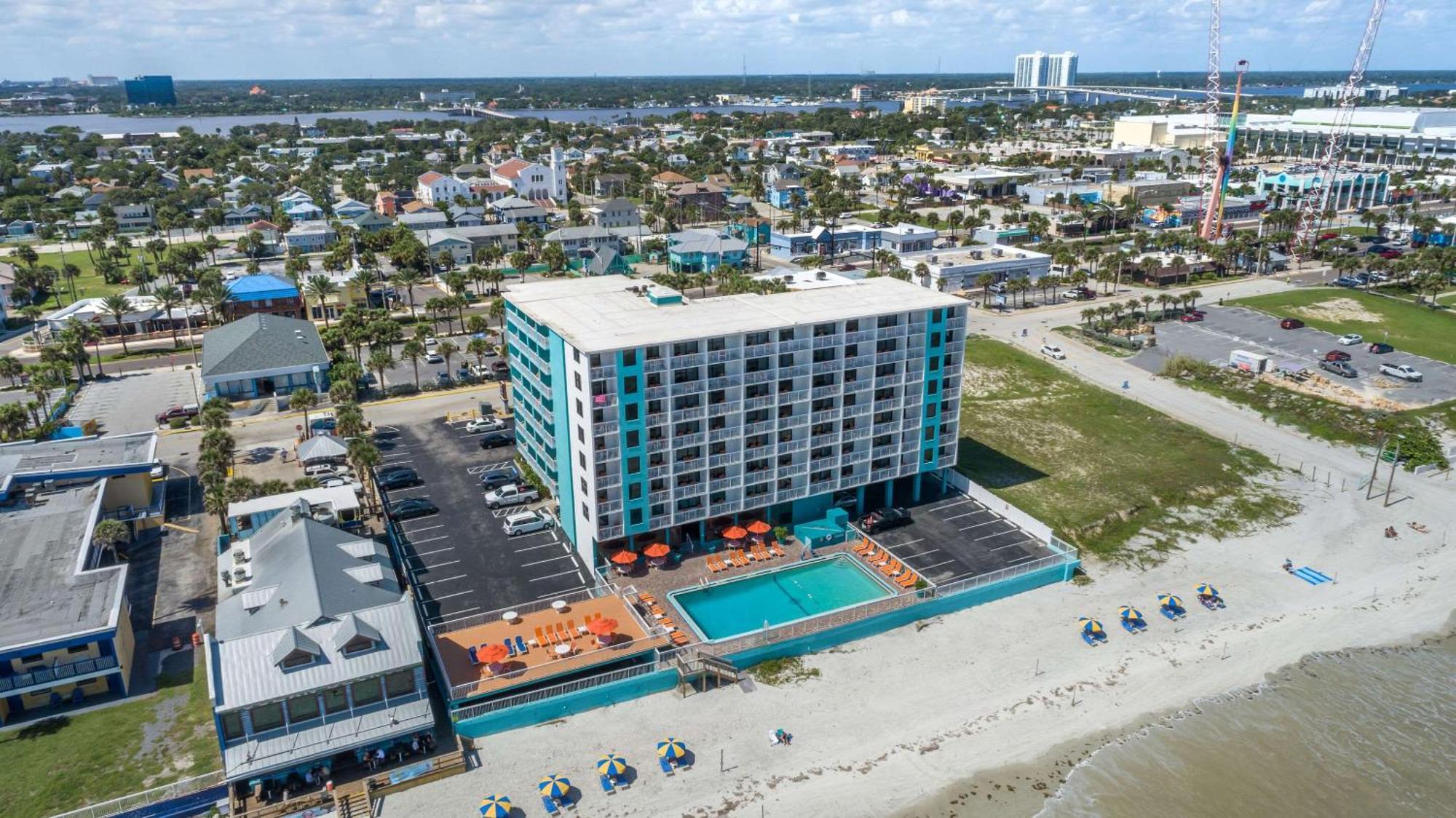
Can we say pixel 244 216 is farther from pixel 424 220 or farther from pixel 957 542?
pixel 957 542

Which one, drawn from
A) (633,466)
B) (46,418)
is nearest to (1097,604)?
(633,466)

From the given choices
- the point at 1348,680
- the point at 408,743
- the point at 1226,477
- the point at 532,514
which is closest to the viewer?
the point at 408,743

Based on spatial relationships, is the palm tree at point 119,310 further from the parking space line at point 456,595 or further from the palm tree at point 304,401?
the parking space line at point 456,595

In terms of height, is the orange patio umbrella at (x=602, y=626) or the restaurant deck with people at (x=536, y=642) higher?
the orange patio umbrella at (x=602, y=626)

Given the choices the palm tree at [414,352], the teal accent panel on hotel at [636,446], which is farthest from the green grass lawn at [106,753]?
Answer: the palm tree at [414,352]

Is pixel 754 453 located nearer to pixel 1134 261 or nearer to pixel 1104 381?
pixel 1104 381

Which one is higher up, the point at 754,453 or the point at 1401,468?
the point at 754,453

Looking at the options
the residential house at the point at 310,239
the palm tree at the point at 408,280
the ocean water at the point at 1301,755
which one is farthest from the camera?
the residential house at the point at 310,239
